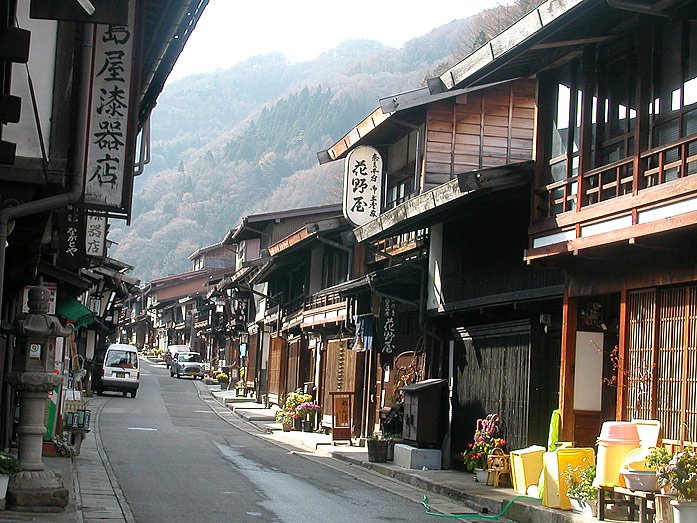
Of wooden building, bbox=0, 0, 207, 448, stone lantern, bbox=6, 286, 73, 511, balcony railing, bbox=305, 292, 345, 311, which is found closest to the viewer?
wooden building, bbox=0, 0, 207, 448

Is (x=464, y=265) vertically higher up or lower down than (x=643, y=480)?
higher up

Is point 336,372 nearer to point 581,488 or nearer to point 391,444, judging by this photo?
point 391,444

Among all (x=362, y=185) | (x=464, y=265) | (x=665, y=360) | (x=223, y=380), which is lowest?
(x=223, y=380)

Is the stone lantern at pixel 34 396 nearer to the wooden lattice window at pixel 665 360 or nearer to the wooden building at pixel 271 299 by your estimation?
the wooden lattice window at pixel 665 360

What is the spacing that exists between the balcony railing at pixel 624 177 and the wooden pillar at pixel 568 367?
1.60 metres

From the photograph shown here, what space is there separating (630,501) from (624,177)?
14.7 ft

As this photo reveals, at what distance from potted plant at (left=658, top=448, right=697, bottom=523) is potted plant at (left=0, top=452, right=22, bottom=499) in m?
8.02

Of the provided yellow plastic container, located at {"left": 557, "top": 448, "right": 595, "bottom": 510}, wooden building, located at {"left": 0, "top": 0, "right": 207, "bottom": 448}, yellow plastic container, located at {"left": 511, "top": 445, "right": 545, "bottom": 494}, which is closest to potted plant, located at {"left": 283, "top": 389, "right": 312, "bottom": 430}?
wooden building, located at {"left": 0, "top": 0, "right": 207, "bottom": 448}

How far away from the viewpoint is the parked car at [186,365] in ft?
238

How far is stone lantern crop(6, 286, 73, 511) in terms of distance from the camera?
42.8 feet

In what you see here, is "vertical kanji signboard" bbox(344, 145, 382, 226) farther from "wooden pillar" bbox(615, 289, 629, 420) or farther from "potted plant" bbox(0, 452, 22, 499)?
"potted plant" bbox(0, 452, 22, 499)

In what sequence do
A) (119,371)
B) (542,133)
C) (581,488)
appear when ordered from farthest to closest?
(119,371), (542,133), (581,488)

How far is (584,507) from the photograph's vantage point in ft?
46.1

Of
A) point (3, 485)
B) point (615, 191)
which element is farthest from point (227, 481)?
point (615, 191)
